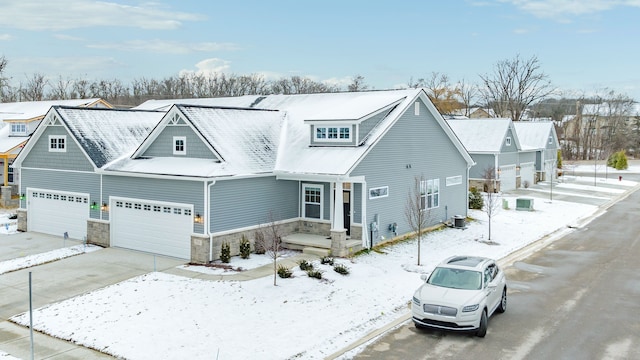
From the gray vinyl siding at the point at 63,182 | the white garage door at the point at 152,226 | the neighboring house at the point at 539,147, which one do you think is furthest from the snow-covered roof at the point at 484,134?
the gray vinyl siding at the point at 63,182

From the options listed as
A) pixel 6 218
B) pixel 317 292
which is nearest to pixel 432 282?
pixel 317 292

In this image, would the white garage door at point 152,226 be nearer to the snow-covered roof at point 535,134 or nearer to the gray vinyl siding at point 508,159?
the gray vinyl siding at point 508,159

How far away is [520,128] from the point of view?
195 feet

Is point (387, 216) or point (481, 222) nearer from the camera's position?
point (387, 216)

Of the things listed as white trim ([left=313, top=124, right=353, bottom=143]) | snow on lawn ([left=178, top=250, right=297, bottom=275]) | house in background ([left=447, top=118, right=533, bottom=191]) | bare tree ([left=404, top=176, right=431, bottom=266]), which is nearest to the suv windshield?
snow on lawn ([left=178, top=250, right=297, bottom=275])

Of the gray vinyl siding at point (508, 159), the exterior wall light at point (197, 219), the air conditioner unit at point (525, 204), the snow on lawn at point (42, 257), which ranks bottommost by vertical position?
the snow on lawn at point (42, 257)

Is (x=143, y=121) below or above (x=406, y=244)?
above

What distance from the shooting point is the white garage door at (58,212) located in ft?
85.5

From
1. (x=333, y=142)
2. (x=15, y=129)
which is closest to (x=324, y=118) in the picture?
(x=333, y=142)

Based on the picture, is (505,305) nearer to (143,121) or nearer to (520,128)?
(143,121)

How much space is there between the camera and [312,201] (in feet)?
81.9

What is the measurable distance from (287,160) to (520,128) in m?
41.6

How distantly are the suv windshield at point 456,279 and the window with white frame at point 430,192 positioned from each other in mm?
12401

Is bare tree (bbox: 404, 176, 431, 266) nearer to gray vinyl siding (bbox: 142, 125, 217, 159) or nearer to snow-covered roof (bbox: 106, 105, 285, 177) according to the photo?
snow-covered roof (bbox: 106, 105, 285, 177)
